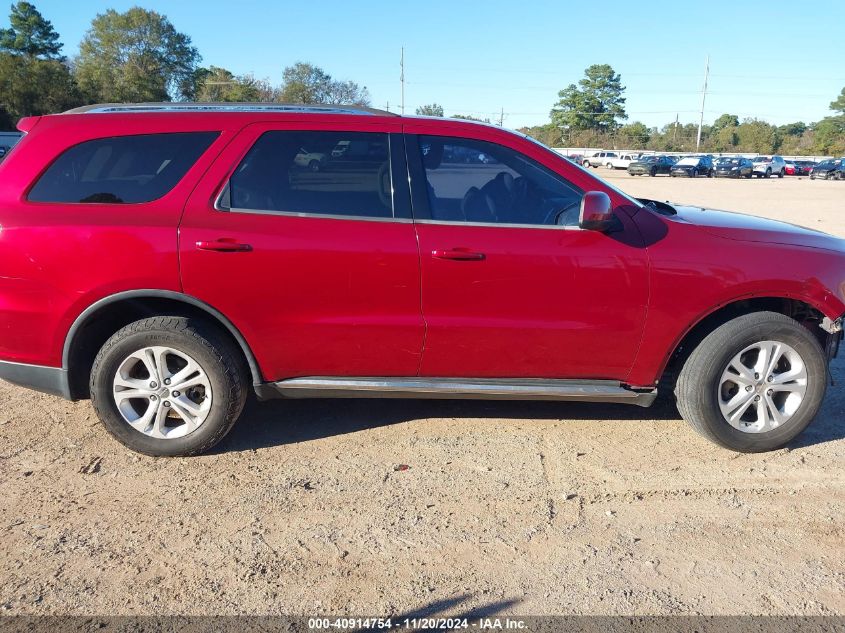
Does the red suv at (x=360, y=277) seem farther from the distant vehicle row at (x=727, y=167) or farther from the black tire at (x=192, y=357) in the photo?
the distant vehicle row at (x=727, y=167)

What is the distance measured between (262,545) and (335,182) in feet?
6.14

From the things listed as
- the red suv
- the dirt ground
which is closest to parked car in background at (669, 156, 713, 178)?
the dirt ground

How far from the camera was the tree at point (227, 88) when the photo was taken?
226 ft

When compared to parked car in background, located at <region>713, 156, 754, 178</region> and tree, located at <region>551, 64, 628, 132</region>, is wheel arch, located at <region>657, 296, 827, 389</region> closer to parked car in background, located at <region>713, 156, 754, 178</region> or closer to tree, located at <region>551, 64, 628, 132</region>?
parked car in background, located at <region>713, 156, 754, 178</region>

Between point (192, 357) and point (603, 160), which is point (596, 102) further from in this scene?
point (192, 357)

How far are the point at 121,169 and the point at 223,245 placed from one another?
0.74m

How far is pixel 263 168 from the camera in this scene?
363 cm

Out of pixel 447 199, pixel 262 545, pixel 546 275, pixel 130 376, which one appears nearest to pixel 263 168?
pixel 447 199

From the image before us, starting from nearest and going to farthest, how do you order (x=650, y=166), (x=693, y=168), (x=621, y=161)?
(x=650, y=166), (x=693, y=168), (x=621, y=161)

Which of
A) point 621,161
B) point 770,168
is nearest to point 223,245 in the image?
point 621,161

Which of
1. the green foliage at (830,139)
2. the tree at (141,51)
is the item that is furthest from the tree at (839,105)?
the tree at (141,51)

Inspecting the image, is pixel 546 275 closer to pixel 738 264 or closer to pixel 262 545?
pixel 738 264

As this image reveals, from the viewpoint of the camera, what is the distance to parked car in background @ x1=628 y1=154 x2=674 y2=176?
46.2 metres

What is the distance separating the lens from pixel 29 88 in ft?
156
